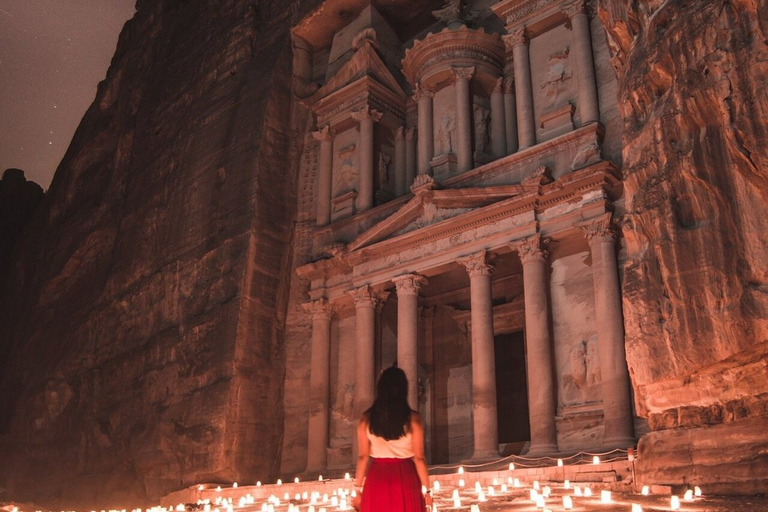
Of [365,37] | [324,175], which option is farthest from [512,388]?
[365,37]

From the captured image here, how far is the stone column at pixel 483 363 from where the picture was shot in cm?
1816

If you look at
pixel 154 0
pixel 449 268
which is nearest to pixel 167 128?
pixel 154 0

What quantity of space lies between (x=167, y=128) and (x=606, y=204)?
1947 centimetres

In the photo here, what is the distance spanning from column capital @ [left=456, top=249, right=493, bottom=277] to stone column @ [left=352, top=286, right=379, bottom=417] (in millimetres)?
3564

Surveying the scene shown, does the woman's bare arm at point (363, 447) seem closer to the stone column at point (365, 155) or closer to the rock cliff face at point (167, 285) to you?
the rock cliff face at point (167, 285)

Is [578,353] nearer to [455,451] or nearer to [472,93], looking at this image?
[455,451]

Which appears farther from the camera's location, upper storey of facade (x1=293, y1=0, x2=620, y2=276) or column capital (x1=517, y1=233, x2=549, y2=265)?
upper storey of facade (x1=293, y1=0, x2=620, y2=276)

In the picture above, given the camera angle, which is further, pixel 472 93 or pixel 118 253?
pixel 118 253

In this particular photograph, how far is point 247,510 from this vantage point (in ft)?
45.7

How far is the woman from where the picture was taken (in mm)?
6020

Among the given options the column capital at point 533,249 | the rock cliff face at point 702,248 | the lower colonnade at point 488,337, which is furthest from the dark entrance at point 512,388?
the rock cliff face at point 702,248

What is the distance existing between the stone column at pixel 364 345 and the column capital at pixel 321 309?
1.28 meters

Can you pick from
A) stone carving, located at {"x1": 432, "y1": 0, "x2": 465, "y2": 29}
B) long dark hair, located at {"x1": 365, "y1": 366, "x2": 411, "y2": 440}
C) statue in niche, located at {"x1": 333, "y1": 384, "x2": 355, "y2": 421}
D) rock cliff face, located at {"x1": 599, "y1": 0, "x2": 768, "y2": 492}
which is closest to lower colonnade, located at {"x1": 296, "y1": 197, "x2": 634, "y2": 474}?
statue in niche, located at {"x1": 333, "y1": 384, "x2": 355, "y2": 421}

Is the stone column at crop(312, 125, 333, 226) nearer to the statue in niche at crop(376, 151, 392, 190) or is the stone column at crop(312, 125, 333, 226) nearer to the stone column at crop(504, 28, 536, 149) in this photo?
the statue in niche at crop(376, 151, 392, 190)
